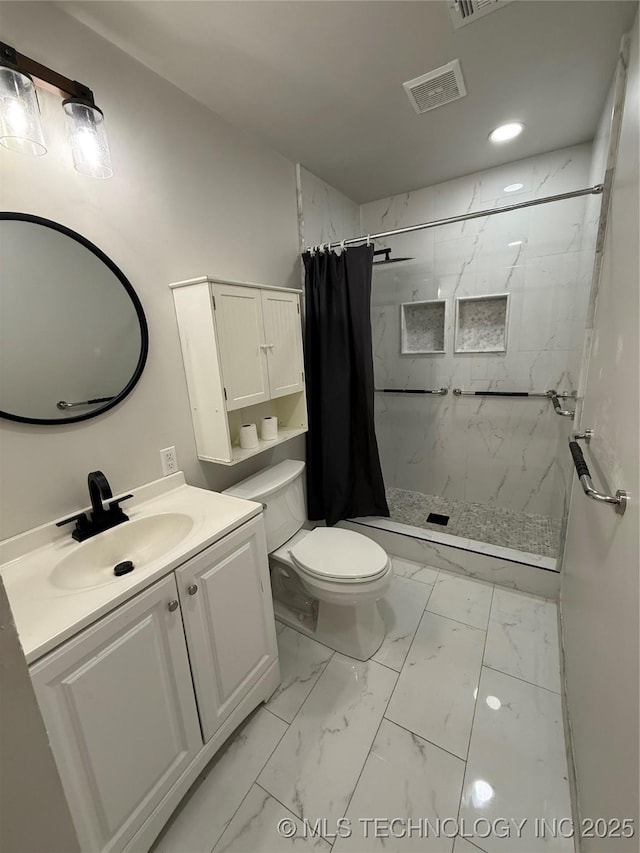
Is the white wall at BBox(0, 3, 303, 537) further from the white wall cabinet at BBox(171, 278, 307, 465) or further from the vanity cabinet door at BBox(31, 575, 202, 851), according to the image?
the vanity cabinet door at BBox(31, 575, 202, 851)

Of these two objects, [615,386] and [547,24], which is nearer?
[615,386]

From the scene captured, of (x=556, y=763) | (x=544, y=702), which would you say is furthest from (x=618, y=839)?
(x=544, y=702)

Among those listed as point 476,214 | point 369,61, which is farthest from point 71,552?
point 476,214

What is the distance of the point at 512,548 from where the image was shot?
2096 mm

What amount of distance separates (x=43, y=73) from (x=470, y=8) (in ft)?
4.26

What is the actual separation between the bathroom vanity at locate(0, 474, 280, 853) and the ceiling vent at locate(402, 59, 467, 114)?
5.96 feet

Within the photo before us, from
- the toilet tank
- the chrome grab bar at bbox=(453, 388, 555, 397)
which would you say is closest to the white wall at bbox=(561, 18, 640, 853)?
the chrome grab bar at bbox=(453, 388, 555, 397)

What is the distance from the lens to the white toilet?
1552mm

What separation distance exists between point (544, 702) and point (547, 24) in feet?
8.09

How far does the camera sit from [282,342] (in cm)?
178

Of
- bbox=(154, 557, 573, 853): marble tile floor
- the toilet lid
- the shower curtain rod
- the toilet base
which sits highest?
the shower curtain rod

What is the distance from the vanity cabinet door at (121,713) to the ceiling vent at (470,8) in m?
1.97

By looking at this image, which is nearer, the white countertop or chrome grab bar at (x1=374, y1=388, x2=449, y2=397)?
the white countertop

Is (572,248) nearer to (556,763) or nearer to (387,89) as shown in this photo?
(387,89)
